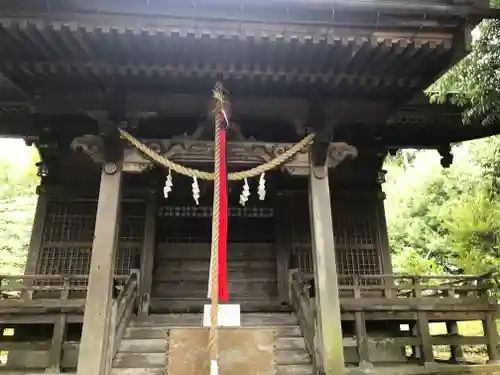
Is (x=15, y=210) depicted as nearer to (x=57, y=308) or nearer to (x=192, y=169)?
(x=57, y=308)

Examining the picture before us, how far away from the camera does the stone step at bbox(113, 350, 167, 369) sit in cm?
592

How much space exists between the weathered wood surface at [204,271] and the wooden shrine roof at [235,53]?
4085mm

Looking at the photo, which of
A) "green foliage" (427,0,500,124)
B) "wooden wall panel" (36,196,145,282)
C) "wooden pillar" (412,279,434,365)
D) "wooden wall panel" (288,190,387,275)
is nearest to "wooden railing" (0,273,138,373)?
"wooden wall panel" (36,196,145,282)

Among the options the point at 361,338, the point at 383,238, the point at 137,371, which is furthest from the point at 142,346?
the point at 383,238

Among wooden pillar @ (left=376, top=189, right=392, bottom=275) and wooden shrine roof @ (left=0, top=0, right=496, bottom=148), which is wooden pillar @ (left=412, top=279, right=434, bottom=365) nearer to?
wooden pillar @ (left=376, top=189, right=392, bottom=275)

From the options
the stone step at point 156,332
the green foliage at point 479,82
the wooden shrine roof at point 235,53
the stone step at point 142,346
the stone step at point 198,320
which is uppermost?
the green foliage at point 479,82

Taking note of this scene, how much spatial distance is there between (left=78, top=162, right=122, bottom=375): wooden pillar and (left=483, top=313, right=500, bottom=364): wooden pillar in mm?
6533

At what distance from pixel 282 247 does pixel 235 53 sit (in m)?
4.92

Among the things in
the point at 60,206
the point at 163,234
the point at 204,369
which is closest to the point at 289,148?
the point at 204,369

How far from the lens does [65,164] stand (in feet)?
27.7

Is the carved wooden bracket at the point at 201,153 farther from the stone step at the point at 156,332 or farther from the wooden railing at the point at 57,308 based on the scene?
the stone step at the point at 156,332

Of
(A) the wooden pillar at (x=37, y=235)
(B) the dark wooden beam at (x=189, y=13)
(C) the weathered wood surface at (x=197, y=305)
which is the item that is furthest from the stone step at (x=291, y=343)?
(A) the wooden pillar at (x=37, y=235)

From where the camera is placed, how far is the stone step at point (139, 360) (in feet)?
19.4

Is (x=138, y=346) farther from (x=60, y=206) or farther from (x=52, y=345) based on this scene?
(x=60, y=206)
